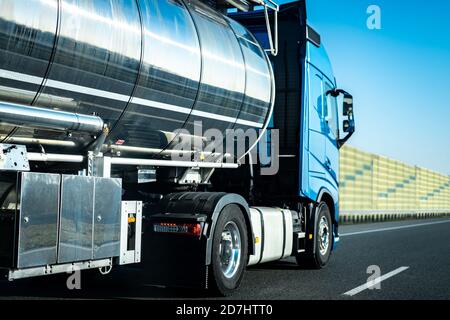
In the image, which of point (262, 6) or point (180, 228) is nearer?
point (180, 228)

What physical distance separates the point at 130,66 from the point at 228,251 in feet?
8.81

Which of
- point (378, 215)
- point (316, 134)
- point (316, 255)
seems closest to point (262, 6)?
point (316, 134)

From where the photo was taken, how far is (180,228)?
6.86m

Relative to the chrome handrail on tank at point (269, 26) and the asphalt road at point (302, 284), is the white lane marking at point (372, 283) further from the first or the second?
the chrome handrail on tank at point (269, 26)

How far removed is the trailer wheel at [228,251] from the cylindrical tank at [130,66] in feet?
3.54

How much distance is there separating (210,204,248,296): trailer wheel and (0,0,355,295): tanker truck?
23mm

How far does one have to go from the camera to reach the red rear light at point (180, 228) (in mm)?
6801

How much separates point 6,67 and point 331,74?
7600mm

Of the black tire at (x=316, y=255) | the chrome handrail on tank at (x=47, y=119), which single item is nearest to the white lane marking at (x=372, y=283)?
the black tire at (x=316, y=255)

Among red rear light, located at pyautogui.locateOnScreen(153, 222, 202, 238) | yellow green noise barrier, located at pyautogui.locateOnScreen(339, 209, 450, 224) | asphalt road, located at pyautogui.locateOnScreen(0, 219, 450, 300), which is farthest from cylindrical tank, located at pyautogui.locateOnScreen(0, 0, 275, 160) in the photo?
yellow green noise barrier, located at pyautogui.locateOnScreen(339, 209, 450, 224)

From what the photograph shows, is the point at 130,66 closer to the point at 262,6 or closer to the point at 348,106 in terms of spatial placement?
the point at 262,6

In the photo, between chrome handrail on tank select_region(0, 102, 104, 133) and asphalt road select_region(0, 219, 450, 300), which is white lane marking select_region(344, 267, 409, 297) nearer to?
asphalt road select_region(0, 219, 450, 300)
